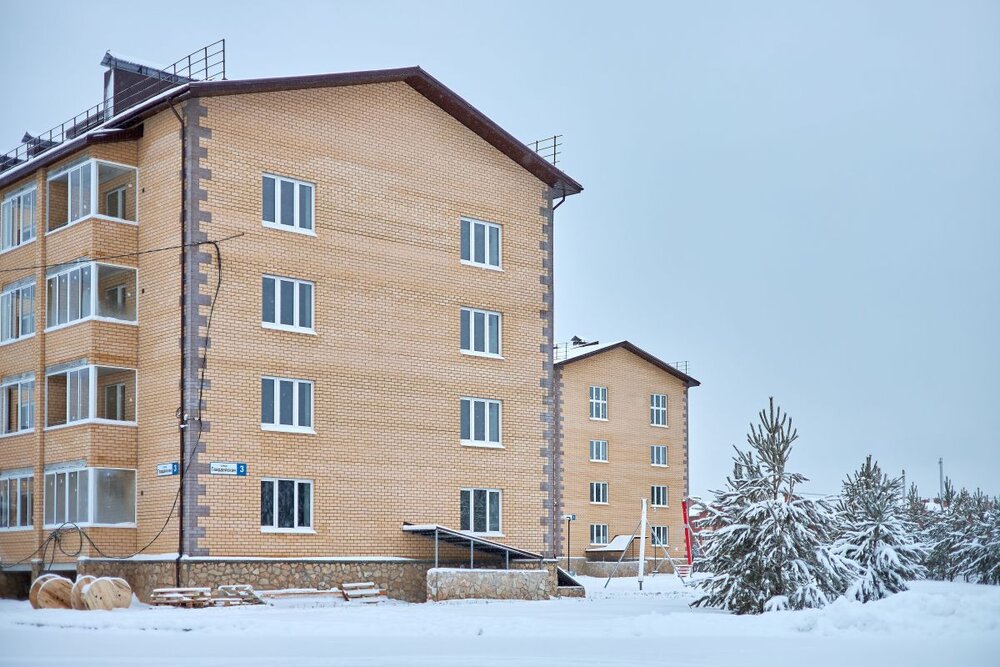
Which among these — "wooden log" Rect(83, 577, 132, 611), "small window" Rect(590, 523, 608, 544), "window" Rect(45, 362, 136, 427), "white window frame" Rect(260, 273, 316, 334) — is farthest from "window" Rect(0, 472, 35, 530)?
"small window" Rect(590, 523, 608, 544)

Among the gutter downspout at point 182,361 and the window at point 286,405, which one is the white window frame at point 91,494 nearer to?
the gutter downspout at point 182,361

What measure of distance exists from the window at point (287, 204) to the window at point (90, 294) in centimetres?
Result: 361

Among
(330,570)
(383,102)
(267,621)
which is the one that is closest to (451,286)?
(383,102)

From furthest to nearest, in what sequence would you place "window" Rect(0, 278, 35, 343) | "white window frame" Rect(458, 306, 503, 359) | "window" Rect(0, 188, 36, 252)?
1. "white window frame" Rect(458, 306, 503, 359)
2. "window" Rect(0, 188, 36, 252)
3. "window" Rect(0, 278, 35, 343)

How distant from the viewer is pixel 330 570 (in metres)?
30.7

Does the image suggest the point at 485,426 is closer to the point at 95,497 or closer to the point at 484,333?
the point at 484,333

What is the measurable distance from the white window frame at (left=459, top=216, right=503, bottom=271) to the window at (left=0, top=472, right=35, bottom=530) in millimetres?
12190

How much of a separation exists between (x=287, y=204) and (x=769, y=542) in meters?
14.1

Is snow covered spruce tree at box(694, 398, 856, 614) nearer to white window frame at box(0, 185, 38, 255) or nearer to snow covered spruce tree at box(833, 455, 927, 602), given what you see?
snow covered spruce tree at box(833, 455, 927, 602)

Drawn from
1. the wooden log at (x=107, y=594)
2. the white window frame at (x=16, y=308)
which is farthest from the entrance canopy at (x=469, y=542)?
the white window frame at (x=16, y=308)

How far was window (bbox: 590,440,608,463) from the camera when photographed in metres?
56.8

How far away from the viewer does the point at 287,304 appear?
3100 cm

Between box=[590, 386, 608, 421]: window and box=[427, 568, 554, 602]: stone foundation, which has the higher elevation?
box=[590, 386, 608, 421]: window

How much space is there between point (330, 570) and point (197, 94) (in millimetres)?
11297
